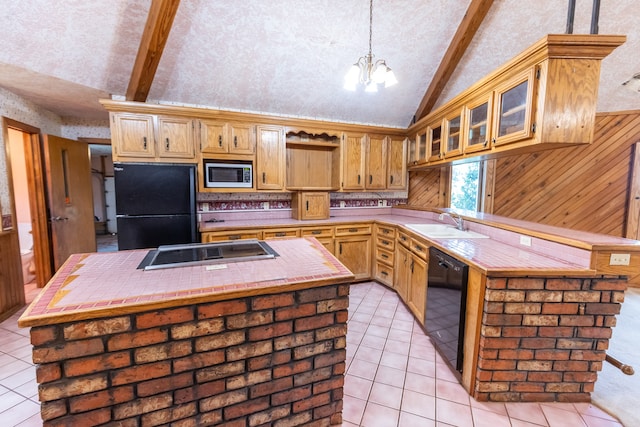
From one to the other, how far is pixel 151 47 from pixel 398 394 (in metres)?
3.48

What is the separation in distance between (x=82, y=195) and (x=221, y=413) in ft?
13.2

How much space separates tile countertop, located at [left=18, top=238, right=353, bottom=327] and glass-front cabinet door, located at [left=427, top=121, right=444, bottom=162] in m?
2.38

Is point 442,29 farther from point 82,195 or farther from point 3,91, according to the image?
point 82,195

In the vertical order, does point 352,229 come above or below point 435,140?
below

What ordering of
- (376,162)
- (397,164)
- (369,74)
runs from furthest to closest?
(397,164) < (376,162) < (369,74)

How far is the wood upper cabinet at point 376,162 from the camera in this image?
391cm

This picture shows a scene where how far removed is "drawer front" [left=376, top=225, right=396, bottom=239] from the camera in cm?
339

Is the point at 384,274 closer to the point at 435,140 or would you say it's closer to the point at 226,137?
the point at 435,140

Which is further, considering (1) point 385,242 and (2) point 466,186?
(2) point 466,186

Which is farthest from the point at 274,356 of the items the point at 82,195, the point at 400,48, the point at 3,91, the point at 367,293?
the point at 82,195

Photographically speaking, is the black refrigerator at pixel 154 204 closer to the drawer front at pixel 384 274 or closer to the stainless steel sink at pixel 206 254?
the stainless steel sink at pixel 206 254

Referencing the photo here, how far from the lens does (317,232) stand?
3.45m

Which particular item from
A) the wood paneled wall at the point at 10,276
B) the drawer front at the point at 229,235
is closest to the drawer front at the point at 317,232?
the drawer front at the point at 229,235

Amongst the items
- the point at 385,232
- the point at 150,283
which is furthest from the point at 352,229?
the point at 150,283
